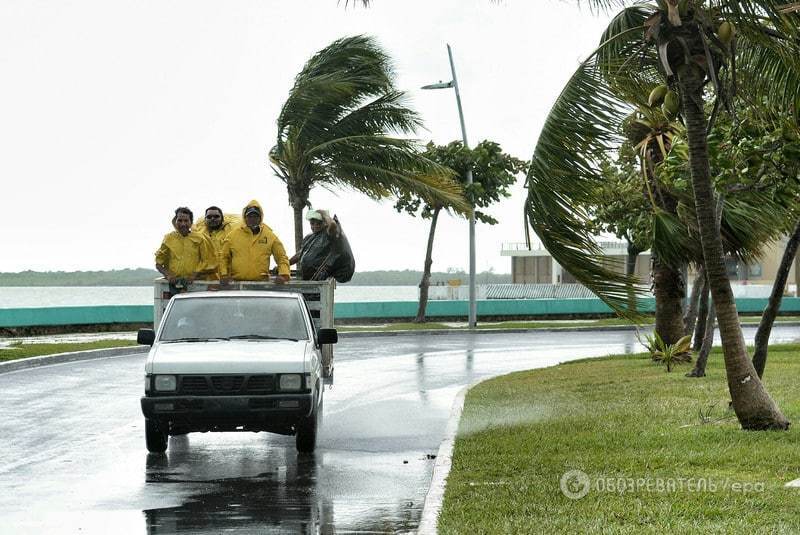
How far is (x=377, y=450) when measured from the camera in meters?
11.9

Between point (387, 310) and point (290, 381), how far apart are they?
36330 mm

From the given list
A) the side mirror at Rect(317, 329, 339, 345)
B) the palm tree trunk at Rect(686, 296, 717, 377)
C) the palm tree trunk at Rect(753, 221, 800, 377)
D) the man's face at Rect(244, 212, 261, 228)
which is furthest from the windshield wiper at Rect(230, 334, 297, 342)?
the palm tree trunk at Rect(686, 296, 717, 377)

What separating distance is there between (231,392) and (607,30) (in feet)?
18.7

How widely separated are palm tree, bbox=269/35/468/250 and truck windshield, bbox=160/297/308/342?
61.2ft

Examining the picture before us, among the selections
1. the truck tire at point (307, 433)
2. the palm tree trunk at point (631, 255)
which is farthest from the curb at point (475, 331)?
the truck tire at point (307, 433)

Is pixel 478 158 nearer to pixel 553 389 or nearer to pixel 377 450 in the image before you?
pixel 553 389

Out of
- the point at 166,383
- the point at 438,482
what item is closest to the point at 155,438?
the point at 166,383

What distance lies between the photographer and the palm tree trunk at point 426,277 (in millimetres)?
43781

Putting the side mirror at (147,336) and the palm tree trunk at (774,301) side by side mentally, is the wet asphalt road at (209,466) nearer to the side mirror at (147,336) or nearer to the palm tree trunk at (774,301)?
the side mirror at (147,336)

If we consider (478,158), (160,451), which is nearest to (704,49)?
(160,451)

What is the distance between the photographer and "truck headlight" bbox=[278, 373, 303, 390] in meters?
10.8

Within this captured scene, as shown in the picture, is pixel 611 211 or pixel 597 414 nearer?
pixel 597 414

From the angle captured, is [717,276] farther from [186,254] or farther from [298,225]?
[298,225]

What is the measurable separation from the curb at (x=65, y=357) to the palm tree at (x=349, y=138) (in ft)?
19.5
